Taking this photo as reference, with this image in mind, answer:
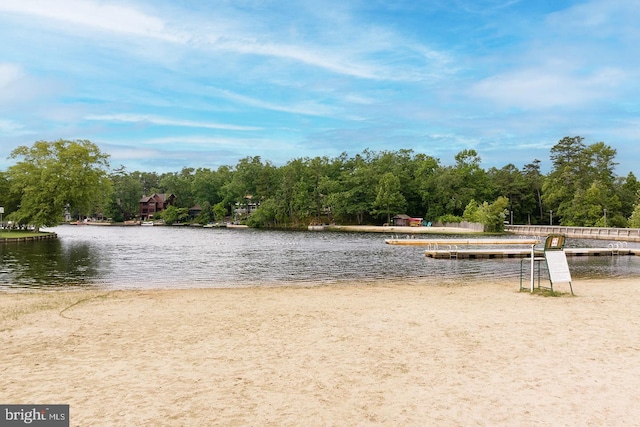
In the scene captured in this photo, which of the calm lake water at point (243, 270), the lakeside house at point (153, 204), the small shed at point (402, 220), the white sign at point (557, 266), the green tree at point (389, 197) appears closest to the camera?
the white sign at point (557, 266)

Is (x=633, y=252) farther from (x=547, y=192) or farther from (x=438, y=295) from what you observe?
(x=547, y=192)

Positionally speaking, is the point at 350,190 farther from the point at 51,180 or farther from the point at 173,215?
the point at 51,180

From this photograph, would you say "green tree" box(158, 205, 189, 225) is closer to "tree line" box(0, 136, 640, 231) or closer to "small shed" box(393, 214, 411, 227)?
"tree line" box(0, 136, 640, 231)

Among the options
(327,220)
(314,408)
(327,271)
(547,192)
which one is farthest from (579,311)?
(327,220)

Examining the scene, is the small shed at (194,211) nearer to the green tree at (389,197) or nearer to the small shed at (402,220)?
the green tree at (389,197)

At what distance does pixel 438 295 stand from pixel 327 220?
97.1 m

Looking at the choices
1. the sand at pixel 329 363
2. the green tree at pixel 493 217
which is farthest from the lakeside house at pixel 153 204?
the sand at pixel 329 363

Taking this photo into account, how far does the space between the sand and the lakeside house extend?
441 ft

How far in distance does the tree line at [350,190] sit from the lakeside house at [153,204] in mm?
2855

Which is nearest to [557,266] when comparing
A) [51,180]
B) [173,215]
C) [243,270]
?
[243,270]

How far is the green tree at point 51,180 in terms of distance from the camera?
5578 cm

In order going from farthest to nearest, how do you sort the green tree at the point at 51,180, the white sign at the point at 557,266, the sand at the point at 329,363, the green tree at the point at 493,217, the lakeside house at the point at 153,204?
1. the lakeside house at the point at 153,204
2. the green tree at the point at 493,217
3. the green tree at the point at 51,180
4. the white sign at the point at 557,266
5. the sand at the point at 329,363

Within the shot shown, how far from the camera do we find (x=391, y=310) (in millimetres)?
11367

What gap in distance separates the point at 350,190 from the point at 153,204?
7127cm
